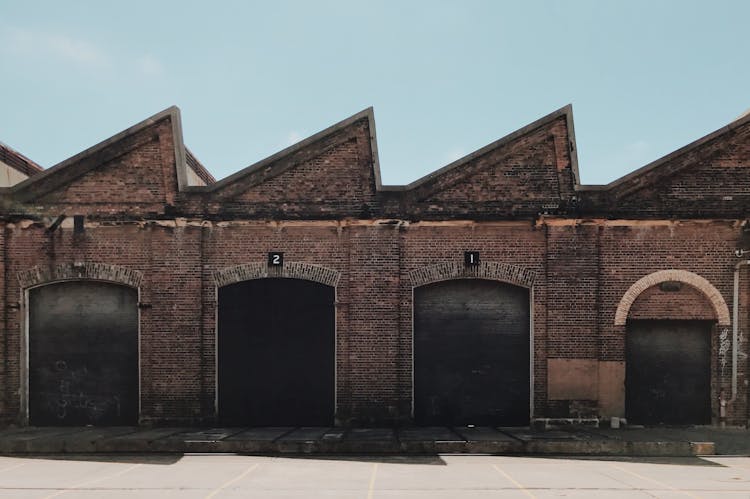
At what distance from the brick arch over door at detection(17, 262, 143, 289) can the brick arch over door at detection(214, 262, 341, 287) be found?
1883 millimetres

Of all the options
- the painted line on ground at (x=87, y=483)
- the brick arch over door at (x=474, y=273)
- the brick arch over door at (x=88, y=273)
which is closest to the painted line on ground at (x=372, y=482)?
the painted line on ground at (x=87, y=483)

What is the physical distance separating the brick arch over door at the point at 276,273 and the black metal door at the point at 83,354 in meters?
2.16

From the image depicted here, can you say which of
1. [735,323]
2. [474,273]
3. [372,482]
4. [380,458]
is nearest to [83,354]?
Answer: [380,458]

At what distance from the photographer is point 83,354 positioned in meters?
13.5

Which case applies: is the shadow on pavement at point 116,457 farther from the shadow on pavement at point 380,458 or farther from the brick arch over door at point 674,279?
the brick arch over door at point 674,279

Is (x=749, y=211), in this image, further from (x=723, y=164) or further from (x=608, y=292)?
(x=608, y=292)

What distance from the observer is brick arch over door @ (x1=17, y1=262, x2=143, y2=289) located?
43.4ft

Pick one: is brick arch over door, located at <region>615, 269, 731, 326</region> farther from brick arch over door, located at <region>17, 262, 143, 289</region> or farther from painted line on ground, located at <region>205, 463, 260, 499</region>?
brick arch over door, located at <region>17, 262, 143, 289</region>

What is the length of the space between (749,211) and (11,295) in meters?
16.3

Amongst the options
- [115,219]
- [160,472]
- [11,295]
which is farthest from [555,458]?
[11,295]

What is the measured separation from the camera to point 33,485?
8.57m

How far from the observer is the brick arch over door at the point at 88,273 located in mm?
13227

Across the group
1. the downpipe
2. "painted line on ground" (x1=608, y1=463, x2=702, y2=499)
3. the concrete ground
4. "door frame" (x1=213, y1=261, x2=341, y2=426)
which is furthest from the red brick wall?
"door frame" (x1=213, y1=261, x2=341, y2=426)

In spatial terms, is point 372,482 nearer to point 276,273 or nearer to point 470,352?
point 470,352
